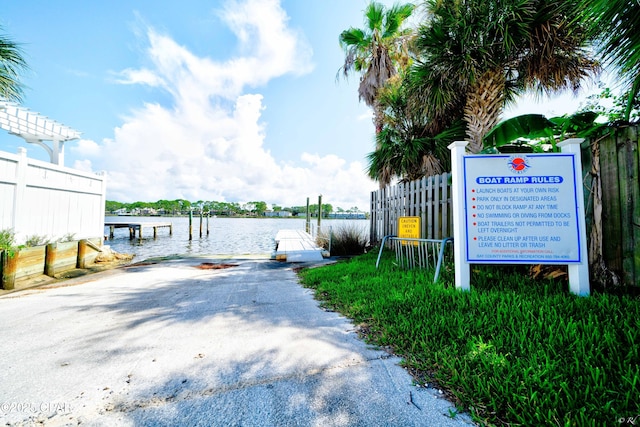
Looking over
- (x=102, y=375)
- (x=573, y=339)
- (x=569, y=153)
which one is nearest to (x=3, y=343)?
(x=102, y=375)

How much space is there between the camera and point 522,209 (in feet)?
10.7

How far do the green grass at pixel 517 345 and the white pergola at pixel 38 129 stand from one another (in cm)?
1415

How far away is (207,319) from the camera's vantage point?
3.14 metres

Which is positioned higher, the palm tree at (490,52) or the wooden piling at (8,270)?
the palm tree at (490,52)

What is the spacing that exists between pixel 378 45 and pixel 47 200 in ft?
46.9

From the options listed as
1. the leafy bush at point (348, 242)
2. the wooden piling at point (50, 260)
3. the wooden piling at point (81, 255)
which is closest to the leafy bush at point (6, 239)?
the wooden piling at point (50, 260)

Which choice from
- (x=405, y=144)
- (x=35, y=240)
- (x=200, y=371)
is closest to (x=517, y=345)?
(x=200, y=371)

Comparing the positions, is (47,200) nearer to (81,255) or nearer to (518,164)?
(81,255)

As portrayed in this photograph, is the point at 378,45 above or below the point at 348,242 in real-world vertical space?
above

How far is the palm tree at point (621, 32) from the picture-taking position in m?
2.82

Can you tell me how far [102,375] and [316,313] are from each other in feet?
7.04

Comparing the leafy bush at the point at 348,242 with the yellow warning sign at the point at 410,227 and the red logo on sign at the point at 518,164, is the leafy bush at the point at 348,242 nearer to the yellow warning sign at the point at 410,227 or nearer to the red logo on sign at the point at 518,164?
the yellow warning sign at the point at 410,227

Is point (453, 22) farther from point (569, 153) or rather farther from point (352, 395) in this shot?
point (352, 395)

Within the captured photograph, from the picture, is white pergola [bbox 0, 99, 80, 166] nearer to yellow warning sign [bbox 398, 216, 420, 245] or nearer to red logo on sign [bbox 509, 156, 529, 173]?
yellow warning sign [bbox 398, 216, 420, 245]
